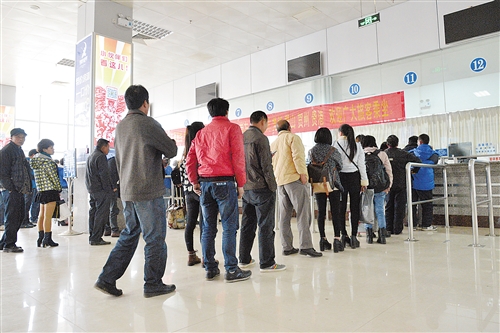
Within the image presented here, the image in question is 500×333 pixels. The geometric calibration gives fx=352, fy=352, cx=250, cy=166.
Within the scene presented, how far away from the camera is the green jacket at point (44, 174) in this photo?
412 cm

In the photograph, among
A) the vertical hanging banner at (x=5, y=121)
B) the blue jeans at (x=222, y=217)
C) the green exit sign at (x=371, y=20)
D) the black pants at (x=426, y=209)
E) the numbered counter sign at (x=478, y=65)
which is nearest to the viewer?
the blue jeans at (x=222, y=217)

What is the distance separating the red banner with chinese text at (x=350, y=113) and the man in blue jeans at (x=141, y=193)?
528 cm

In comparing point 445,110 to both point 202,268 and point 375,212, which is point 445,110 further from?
point 202,268

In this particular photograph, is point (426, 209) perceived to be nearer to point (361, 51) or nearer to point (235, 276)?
point (361, 51)

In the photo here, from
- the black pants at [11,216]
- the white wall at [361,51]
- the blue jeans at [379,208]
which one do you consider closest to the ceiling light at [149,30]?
the white wall at [361,51]

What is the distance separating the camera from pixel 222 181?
257cm

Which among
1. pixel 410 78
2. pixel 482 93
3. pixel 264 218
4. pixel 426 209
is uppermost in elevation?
pixel 410 78

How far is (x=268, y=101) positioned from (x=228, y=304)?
670 centimetres

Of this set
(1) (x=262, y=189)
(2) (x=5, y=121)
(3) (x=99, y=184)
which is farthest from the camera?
(2) (x=5, y=121)

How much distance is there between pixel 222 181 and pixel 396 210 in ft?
10.3

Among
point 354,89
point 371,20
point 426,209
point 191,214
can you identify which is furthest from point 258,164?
point 354,89

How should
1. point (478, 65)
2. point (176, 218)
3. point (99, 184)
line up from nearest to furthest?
point (99, 184), point (478, 65), point (176, 218)

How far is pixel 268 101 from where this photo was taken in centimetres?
833

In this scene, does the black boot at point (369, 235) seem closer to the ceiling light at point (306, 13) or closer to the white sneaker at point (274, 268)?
the white sneaker at point (274, 268)
